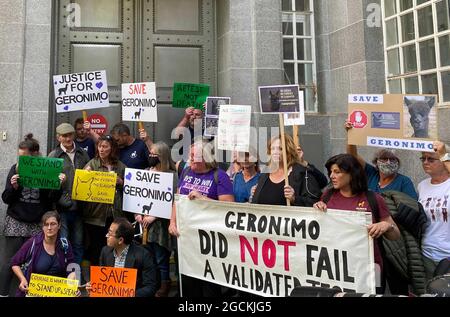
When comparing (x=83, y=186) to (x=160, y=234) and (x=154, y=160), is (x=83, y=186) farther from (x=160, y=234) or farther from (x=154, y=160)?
(x=160, y=234)

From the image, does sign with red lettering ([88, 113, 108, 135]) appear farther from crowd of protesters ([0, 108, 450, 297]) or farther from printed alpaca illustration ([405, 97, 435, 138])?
printed alpaca illustration ([405, 97, 435, 138])

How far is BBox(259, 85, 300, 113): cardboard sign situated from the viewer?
211 inches

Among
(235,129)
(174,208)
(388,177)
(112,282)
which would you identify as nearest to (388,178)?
(388,177)

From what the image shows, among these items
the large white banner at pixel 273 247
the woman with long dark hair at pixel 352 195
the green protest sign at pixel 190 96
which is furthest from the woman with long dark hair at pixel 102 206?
the woman with long dark hair at pixel 352 195

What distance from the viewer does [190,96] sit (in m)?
7.77

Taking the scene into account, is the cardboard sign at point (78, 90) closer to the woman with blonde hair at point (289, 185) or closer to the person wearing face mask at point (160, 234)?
the person wearing face mask at point (160, 234)

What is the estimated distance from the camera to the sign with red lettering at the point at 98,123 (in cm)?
816

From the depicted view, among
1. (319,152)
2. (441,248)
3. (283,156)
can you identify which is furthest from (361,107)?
(319,152)

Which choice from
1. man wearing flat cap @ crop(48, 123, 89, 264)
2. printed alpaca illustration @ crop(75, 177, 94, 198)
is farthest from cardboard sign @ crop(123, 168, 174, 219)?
man wearing flat cap @ crop(48, 123, 89, 264)

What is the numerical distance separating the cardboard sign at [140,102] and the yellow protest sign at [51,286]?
3.22 meters

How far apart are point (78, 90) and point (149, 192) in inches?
97.2

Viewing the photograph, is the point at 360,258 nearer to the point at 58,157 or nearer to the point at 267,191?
the point at 267,191

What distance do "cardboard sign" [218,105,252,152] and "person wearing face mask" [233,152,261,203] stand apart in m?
0.22

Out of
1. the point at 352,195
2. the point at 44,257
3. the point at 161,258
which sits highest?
the point at 352,195
